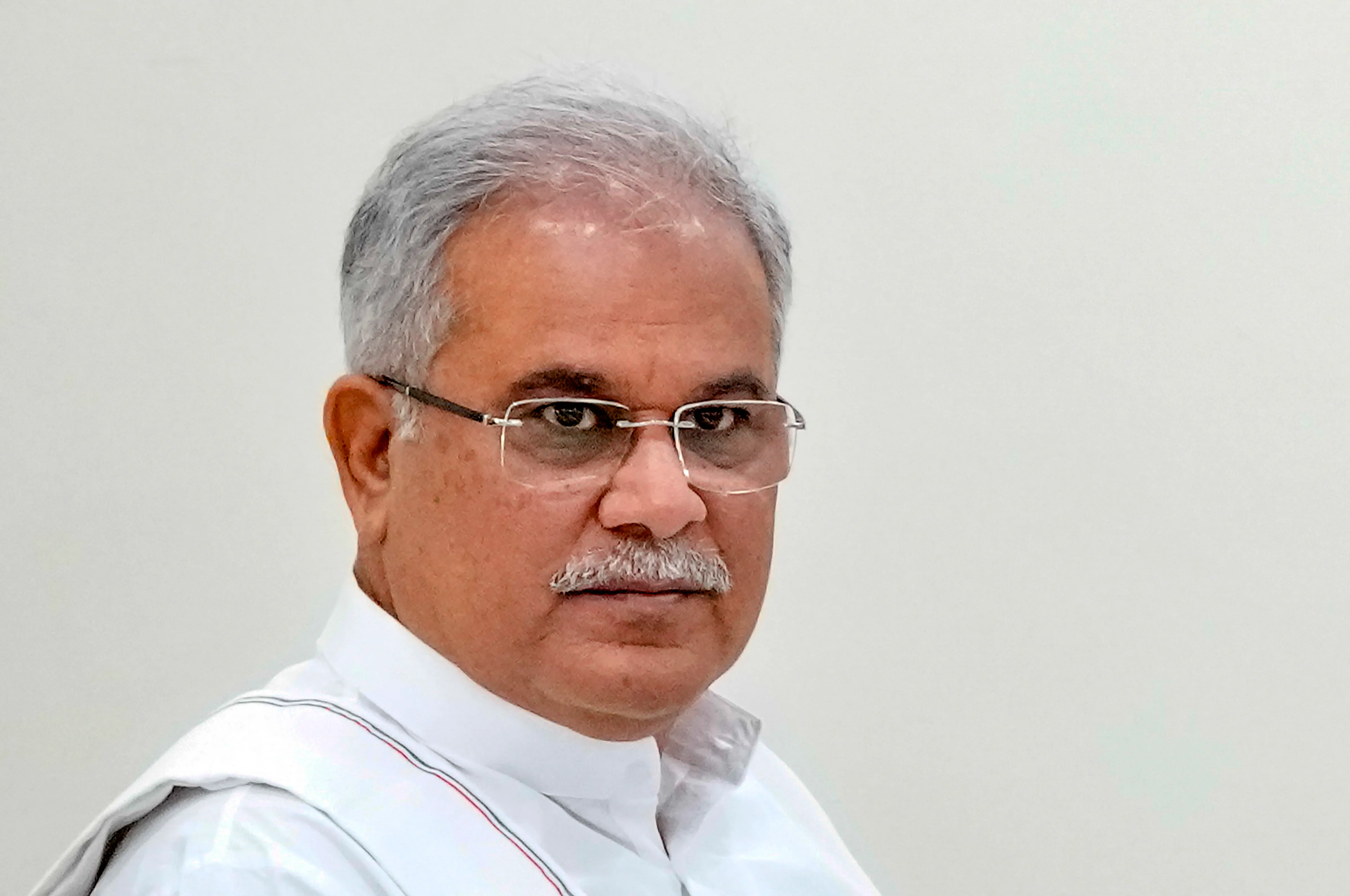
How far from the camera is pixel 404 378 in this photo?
1348 millimetres

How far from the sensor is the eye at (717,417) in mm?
1332

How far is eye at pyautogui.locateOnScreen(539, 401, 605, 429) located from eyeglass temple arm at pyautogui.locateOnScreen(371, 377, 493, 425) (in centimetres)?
5

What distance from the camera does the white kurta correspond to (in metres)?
1.17

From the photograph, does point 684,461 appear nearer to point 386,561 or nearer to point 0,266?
point 386,561

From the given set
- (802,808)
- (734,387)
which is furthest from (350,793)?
(802,808)

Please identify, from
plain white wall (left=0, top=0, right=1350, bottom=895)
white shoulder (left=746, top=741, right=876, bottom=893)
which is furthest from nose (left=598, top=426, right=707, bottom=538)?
plain white wall (left=0, top=0, right=1350, bottom=895)

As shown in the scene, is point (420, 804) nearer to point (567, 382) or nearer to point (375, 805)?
point (375, 805)

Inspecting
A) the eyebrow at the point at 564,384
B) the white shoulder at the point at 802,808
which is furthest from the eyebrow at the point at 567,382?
the white shoulder at the point at 802,808

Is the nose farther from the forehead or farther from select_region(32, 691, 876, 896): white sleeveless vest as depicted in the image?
select_region(32, 691, 876, 896): white sleeveless vest

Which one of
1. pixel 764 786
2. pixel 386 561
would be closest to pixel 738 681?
pixel 764 786

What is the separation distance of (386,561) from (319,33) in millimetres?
961

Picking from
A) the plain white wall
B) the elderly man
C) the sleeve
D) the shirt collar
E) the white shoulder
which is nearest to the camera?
the sleeve

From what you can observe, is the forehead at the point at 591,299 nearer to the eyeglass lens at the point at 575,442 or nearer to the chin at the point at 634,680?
the eyeglass lens at the point at 575,442

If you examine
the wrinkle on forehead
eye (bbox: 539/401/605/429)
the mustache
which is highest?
the wrinkle on forehead
